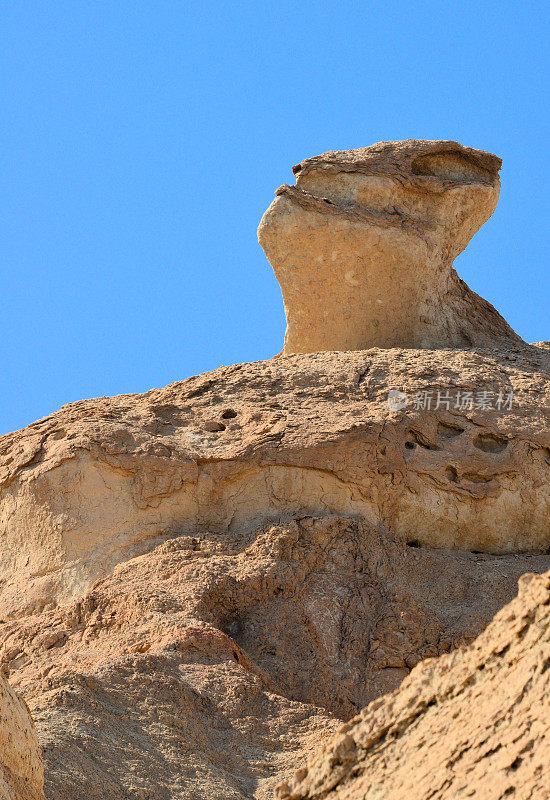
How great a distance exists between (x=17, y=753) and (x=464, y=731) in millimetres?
2446

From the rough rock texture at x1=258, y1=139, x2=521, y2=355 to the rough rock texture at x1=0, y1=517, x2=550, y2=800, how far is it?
2.75m

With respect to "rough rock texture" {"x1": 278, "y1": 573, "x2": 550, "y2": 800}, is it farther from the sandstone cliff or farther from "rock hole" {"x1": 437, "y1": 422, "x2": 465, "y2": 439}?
"rock hole" {"x1": 437, "y1": 422, "x2": 465, "y2": 439}

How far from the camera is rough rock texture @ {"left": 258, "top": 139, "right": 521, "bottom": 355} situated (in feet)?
36.8

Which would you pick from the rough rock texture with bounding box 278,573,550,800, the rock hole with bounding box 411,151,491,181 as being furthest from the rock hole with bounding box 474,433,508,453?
the rough rock texture with bounding box 278,573,550,800

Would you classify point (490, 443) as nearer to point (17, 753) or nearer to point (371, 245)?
point (371, 245)

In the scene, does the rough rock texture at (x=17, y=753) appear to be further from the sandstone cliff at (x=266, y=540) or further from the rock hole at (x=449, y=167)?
the rock hole at (x=449, y=167)

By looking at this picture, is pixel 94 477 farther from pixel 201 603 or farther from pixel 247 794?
pixel 247 794

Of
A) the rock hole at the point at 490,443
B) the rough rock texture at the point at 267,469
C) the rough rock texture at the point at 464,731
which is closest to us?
the rough rock texture at the point at 464,731

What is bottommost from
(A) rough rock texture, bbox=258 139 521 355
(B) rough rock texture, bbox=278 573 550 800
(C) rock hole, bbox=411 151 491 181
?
(B) rough rock texture, bbox=278 573 550 800

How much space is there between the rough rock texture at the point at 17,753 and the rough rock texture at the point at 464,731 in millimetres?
1570

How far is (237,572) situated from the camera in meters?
8.59

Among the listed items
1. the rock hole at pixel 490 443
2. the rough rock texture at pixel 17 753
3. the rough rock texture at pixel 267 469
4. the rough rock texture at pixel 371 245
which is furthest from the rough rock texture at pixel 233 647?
the rough rock texture at pixel 371 245

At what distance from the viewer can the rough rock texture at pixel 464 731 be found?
3490mm

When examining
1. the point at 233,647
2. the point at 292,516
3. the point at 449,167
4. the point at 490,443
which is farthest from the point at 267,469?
the point at 449,167
